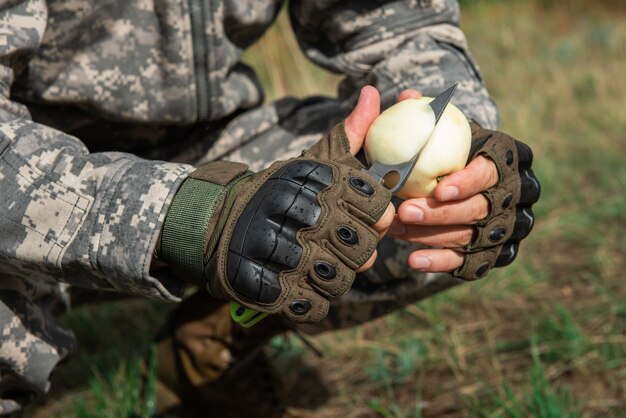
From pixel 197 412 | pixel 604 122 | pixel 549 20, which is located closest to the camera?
pixel 197 412

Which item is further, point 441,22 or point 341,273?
point 441,22

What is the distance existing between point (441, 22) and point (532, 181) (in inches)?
24.0

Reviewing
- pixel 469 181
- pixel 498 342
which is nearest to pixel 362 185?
pixel 469 181

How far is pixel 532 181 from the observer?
62.3 inches

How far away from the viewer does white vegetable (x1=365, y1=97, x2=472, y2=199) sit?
4.85ft

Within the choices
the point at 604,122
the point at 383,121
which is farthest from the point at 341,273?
the point at 604,122

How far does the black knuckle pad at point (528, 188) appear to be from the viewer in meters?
1.57

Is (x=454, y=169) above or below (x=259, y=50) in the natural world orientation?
above

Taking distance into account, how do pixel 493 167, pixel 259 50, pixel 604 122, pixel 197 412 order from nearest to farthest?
pixel 493 167 → pixel 197 412 → pixel 604 122 → pixel 259 50

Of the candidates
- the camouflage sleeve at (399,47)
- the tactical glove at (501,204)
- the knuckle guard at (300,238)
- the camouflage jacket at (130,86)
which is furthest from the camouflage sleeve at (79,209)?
the camouflage sleeve at (399,47)

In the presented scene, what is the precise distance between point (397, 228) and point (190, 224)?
43 cm

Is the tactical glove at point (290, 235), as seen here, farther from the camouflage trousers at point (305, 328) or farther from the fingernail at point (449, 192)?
the camouflage trousers at point (305, 328)

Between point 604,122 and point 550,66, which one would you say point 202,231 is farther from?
point 550,66

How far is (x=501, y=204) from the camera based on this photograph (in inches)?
59.9
